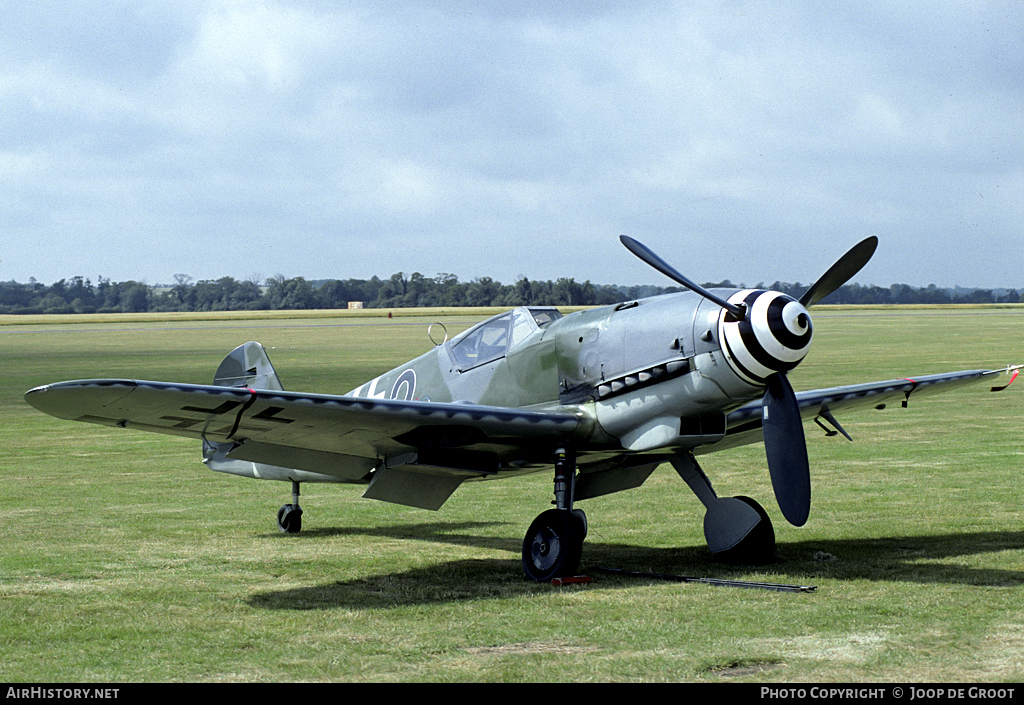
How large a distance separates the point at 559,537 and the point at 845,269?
10.8ft

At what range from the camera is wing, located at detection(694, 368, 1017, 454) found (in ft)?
30.2

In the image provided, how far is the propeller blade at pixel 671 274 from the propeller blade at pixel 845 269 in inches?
52.7

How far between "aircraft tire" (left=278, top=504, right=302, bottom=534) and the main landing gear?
3487 millimetres

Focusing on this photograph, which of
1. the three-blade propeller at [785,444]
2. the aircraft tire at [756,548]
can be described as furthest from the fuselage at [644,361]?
the aircraft tire at [756,548]

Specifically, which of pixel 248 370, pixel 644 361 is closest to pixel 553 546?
pixel 644 361

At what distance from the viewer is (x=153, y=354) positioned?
53312 mm

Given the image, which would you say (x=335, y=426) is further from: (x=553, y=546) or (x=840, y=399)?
(x=840, y=399)

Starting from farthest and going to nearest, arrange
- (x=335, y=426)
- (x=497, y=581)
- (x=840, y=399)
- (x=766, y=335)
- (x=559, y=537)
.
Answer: (x=840, y=399)
(x=497, y=581)
(x=559, y=537)
(x=335, y=426)
(x=766, y=335)

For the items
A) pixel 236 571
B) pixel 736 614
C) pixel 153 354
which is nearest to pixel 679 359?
pixel 736 614

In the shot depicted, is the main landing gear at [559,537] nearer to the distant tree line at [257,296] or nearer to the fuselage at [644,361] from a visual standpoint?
the fuselage at [644,361]

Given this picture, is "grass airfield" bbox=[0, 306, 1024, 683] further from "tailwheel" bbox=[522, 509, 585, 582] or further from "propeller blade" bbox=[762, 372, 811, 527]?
Result: "propeller blade" bbox=[762, 372, 811, 527]

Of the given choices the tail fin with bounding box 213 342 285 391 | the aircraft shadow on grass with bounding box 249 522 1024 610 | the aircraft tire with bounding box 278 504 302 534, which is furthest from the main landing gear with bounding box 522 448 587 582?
the tail fin with bounding box 213 342 285 391

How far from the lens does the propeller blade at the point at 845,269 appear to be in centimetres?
884

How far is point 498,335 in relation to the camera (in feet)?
31.6
